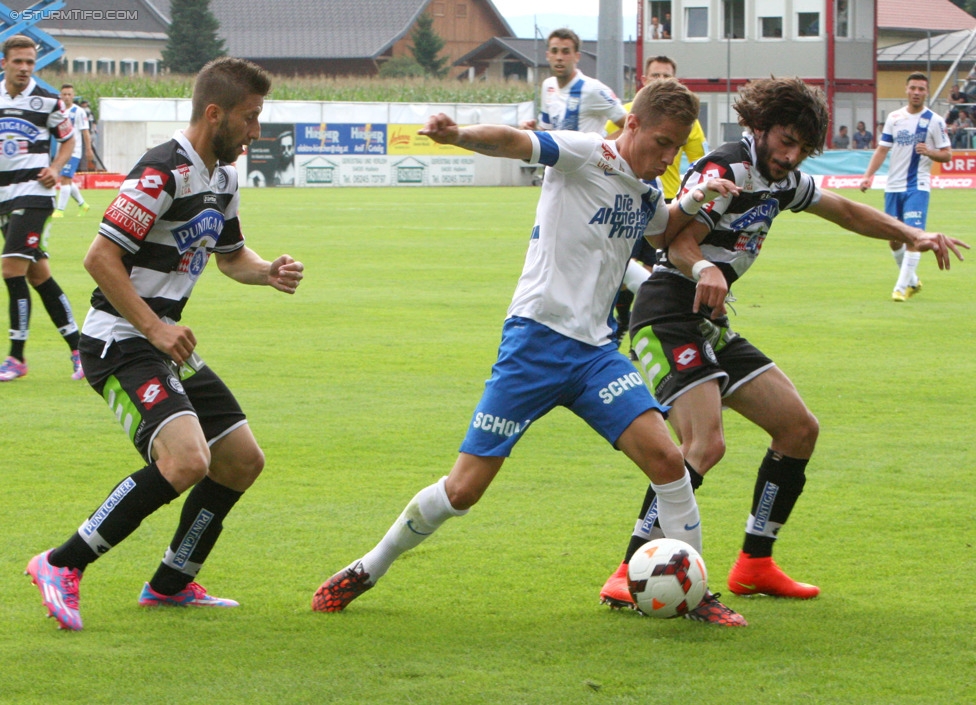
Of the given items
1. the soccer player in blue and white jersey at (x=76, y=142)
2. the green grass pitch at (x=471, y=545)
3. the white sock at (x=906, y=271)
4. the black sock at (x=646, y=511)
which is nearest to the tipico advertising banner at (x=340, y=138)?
the soccer player in blue and white jersey at (x=76, y=142)

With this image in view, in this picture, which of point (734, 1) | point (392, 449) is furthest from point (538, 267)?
point (734, 1)

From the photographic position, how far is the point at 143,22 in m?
92.8

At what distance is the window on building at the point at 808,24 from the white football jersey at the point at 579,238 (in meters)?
57.1

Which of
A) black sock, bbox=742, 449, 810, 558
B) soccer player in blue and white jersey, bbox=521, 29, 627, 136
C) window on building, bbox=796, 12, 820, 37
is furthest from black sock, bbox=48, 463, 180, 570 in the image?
window on building, bbox=796, 12, 820, 37

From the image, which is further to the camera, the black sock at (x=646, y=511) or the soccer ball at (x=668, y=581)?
the black sock at (x=646, y=511)

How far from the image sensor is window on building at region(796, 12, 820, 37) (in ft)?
193

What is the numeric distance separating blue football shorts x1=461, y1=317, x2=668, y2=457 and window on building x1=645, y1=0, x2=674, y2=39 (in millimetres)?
57084

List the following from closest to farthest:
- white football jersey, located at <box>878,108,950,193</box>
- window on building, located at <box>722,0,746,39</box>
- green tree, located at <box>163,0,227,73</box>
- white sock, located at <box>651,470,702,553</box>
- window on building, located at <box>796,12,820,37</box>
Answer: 1. white sock, located at <box>651,470,702,553</box>
2. white football jersey, located at <box>878,108,950,193</box>
3. window on building, located at <box>796,12,820,37</box>
4. window on building, located at <box>722,0,746,39</box>
5. green tree, located at <box>163,0,227,73</box>

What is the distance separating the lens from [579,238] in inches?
190

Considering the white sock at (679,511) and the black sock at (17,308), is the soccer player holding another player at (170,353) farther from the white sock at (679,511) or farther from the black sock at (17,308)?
the black sock at (17,308)

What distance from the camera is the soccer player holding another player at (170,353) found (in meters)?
4.62

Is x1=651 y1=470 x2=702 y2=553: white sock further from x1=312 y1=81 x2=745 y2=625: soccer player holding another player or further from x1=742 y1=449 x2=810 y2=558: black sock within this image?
x1=742 y1=449 x2=810 y2=558: black sock

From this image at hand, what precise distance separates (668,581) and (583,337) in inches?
35.8

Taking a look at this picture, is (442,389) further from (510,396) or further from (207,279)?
(207,279)
